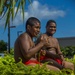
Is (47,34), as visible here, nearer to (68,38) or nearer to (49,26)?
(49,26)

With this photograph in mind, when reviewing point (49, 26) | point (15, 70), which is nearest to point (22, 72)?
point (15, 70)

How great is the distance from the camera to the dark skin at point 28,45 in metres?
3.96

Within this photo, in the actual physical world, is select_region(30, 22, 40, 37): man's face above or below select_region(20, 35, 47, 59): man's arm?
above

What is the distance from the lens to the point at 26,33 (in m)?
4.31

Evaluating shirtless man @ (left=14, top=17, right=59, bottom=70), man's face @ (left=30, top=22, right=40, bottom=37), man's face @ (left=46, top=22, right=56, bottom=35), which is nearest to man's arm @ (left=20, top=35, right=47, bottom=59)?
shirtless man @ (left=14, top=17, right=59, bottom=70)

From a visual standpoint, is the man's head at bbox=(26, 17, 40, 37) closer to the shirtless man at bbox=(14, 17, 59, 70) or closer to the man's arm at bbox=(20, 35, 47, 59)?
the shirtless man at bbox=(14, 17, 59, 70)

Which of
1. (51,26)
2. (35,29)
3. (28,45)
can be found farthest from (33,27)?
(51,26)

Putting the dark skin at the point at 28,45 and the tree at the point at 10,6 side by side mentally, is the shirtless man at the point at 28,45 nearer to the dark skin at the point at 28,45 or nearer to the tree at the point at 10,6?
the dark skin at the point at 28,45

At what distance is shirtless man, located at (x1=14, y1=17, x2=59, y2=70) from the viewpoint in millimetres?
3974

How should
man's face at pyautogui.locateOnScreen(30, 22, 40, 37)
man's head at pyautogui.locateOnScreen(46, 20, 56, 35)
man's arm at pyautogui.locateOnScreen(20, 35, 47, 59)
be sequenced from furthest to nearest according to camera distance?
man's head at pyautogui.locateOnScreen(46, 20, 56, 35) → man's face at pyautogui.locateOnScreen(30, 22, 40, 37) → man's arm at pyautogui.locateOnScreen(20, 35, 47, 59)

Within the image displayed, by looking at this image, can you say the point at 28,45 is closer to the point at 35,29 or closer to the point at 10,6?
the point at 35,29

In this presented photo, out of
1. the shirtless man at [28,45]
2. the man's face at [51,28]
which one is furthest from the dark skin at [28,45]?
the man's face at [51,28]

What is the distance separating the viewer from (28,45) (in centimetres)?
408

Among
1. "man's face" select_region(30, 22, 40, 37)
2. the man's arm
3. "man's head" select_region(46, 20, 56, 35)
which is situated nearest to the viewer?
the man's arm
